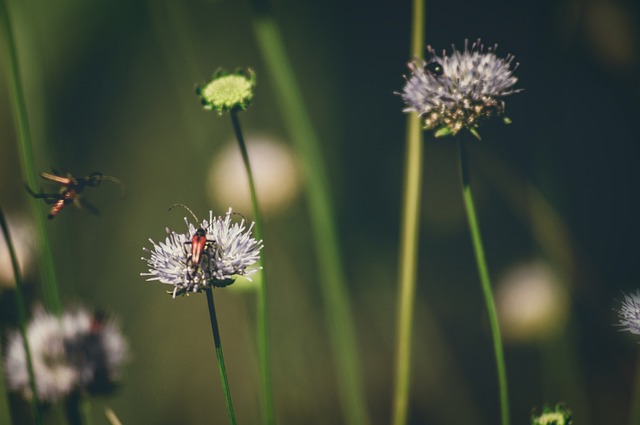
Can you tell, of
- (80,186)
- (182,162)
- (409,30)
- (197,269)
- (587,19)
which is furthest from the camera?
(182,162)

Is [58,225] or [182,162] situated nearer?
[58,225]

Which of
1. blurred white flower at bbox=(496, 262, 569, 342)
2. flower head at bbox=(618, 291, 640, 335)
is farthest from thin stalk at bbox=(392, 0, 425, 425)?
blurred white flower at bbox=(496, 262, 569, 342)

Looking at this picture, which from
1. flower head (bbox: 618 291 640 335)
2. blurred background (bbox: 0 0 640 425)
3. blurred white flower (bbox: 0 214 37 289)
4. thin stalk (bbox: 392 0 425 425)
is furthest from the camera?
blurred background (bbox: 0 0 640 425)

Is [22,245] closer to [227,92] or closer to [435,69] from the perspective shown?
[227,92]

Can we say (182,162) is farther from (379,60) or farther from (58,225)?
(379,60)

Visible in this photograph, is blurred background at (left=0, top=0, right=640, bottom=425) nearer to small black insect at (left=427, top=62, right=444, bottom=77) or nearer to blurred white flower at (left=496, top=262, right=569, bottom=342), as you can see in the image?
blurred white flower at (left=496, top=262, right=569, bottom=342)

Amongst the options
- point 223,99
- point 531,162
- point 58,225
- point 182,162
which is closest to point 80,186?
point 223,99

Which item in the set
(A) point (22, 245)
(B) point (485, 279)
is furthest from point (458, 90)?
(A) point (22, 245)
